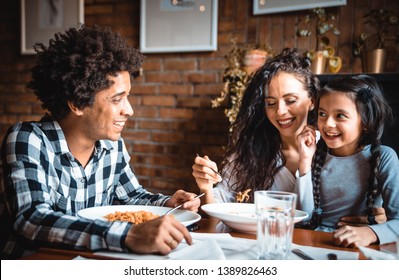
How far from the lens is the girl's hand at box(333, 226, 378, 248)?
0.90m

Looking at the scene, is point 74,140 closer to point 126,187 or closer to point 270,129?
point 126,187

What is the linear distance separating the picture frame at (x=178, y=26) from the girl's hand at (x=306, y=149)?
1.38 m

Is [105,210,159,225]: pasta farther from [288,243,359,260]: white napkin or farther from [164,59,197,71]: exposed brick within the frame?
[164,59,197,71]: exposed brick

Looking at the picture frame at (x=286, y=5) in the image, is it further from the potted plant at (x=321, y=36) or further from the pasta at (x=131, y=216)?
the pasta at (x=131, y=216)

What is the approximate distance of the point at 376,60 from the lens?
2.07 metres

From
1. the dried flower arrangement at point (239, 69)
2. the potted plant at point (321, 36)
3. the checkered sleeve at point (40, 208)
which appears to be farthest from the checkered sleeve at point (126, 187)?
the potted plant at point (321, 36)

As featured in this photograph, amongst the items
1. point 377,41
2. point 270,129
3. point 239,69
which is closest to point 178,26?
point 239,69

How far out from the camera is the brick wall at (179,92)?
2.55 m

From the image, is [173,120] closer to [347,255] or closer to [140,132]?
[140,132]

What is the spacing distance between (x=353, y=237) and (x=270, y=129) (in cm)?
80

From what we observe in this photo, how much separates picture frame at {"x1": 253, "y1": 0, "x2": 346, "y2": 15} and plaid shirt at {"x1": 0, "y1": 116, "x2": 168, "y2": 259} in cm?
143

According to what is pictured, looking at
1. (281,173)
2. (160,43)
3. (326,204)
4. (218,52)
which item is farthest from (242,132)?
(160,43)

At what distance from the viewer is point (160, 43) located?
2758 millimetres

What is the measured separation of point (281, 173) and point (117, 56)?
0.66 metres
